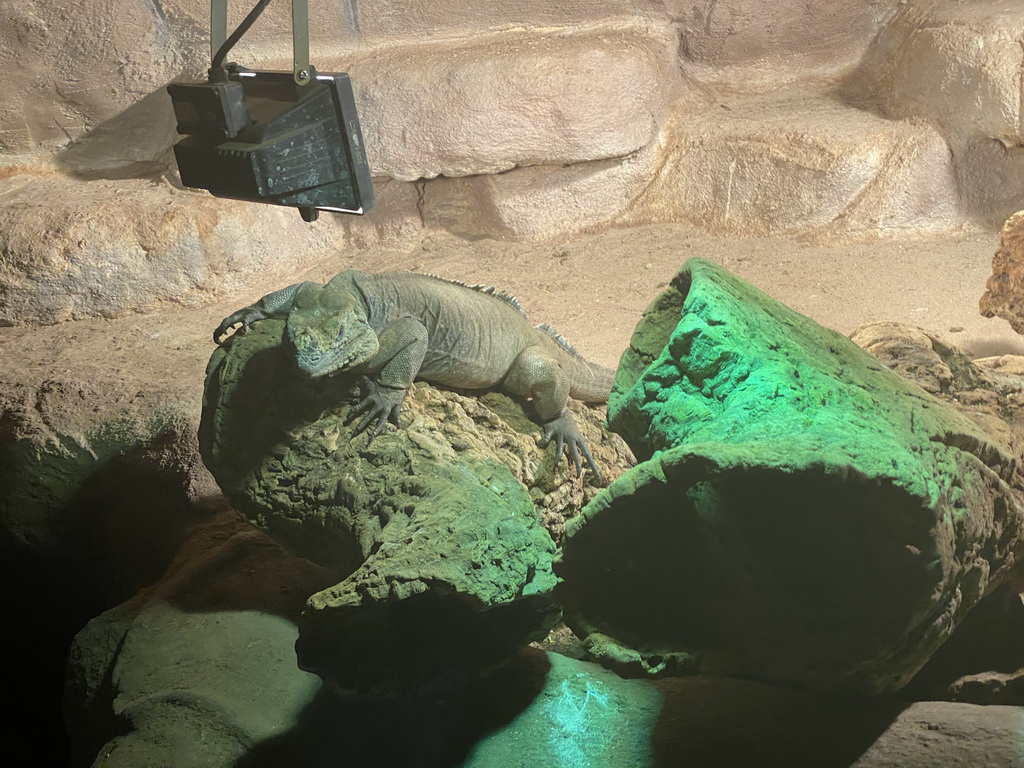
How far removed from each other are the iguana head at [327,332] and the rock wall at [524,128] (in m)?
2.64

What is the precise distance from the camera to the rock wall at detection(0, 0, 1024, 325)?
190 inches

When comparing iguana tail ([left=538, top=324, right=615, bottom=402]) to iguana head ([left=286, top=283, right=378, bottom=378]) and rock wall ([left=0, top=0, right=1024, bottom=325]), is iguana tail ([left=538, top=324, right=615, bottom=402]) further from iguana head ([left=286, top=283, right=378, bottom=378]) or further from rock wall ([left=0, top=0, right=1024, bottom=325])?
rock wall ([left=0, top=0, right=1024, bottom=325])

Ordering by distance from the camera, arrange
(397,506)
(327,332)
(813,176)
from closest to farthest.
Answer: (397,506) → (327,332) → (813,176)

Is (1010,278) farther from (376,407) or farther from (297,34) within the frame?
(297,34)

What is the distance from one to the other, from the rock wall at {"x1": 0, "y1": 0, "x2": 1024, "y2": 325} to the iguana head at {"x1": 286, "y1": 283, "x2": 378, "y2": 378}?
264 centimetres

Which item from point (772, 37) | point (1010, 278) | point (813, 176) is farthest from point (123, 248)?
point (1010, 278)

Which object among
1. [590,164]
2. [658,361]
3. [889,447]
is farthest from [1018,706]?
[590,164]

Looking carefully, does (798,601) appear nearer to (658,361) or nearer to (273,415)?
(658,361)

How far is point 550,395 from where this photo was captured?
2.85 meters

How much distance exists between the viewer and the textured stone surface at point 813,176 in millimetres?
5242

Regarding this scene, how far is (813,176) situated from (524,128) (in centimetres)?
171

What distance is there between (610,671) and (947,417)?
2.79 ft

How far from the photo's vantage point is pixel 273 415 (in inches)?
92.0

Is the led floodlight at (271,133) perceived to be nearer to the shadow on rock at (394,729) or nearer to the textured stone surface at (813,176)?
the shadow on rock at (394,729)
